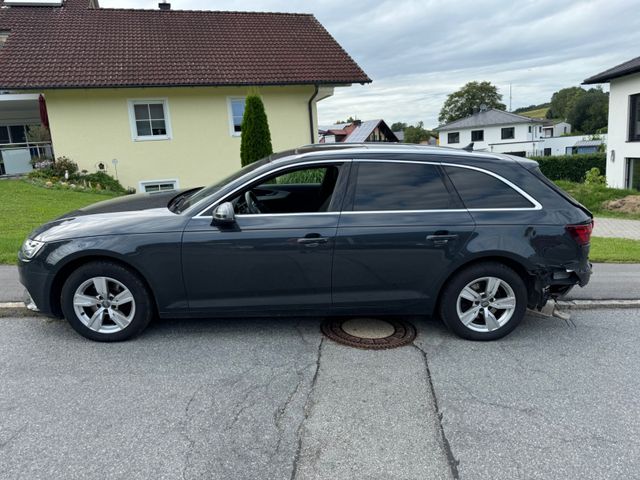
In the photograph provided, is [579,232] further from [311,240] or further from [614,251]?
[614,251]

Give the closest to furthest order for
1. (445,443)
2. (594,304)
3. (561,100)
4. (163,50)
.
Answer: (445,443), (594,304), (163,50), (561,100)

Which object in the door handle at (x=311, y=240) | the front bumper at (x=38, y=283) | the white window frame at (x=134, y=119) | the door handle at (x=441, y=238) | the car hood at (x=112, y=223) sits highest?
the white window frame at (x=134, y=119)

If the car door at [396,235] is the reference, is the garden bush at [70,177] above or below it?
above

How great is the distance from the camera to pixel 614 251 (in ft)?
25.2

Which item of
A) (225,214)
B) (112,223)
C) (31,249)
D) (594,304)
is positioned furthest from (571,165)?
(31,249)

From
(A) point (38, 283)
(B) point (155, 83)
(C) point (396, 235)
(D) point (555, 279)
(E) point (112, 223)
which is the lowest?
(D) point (555, 279)

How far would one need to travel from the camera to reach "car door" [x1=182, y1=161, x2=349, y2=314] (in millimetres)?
3867

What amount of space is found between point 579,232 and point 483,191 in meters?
0.91

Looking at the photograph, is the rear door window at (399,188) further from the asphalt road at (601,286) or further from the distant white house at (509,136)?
the distant white house at (509,136)

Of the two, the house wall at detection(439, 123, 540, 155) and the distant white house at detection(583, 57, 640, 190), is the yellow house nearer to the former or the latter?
the distant white house at detection(583, 57, 640, 190)

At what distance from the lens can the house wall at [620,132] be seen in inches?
731

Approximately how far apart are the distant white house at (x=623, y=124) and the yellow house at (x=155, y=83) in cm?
1097

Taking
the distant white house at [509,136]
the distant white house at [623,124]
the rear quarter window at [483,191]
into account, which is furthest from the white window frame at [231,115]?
the distant white house at [509,136]

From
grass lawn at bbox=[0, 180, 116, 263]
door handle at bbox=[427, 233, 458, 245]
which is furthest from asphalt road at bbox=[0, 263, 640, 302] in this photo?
door handle at bbox=[427, 233, 458, 245]
